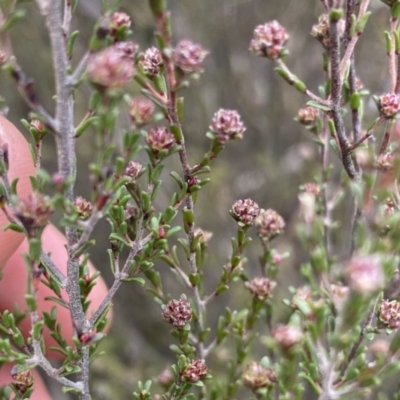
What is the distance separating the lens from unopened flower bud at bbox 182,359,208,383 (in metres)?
1.00

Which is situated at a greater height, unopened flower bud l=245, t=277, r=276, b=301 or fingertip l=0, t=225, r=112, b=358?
fingertip l=0, t=225, r=112, b=358

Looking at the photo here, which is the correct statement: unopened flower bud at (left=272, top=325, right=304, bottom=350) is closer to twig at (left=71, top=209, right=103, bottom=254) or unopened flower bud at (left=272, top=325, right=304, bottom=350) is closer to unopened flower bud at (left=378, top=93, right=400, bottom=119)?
twig at (left=71, top=209, right=103, bottom=254)

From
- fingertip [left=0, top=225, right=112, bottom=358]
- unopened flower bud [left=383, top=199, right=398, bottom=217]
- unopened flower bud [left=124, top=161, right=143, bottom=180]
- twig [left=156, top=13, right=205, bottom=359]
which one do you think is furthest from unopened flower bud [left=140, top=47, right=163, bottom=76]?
fingertip [left=0, top=225, right=112, bottom=358]

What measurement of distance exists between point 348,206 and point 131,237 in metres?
2.10

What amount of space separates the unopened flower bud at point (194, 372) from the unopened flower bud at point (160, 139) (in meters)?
0.45

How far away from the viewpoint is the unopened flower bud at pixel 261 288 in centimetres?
125

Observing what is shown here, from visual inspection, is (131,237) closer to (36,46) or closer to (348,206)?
(348,206)

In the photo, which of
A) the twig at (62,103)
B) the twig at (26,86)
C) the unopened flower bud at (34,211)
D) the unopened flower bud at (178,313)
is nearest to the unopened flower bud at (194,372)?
the unopened flower bud at (178,313)

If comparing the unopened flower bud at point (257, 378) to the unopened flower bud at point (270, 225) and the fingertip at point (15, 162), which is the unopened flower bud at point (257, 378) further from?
the fingertip at point (15, 162)

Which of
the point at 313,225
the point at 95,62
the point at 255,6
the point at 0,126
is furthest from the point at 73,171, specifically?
the point at 255,6

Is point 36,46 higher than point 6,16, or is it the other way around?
point 36,46

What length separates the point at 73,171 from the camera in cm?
79

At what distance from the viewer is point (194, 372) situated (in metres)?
1.00

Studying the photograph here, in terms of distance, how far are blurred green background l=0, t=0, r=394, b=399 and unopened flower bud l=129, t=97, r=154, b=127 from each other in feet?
6.15
